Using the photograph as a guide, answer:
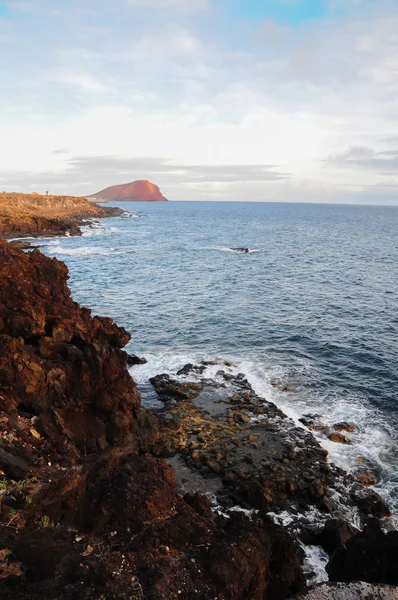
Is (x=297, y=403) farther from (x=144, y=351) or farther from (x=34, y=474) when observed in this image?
(x=34, y=474)

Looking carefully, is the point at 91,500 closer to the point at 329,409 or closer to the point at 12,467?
the point at 12,467

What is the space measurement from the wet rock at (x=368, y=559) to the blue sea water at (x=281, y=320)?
6.28 m

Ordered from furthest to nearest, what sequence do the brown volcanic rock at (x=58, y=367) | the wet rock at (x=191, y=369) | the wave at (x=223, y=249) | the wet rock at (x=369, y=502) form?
the wave at (x=223, y=249), the wet rock at (x=191, y=369), the wet rock at (x=369, y=502), the brown volcanic rock at (x=58, y=367)

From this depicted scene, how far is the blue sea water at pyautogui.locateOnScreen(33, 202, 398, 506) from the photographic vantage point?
1129 inches

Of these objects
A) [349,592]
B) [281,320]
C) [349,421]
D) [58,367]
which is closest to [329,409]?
[349,421]

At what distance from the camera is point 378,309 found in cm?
5050

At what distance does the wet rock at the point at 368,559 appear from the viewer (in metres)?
13.9

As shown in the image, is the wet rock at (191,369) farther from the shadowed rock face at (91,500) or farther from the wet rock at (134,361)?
the shadowed rock face at (91,500)

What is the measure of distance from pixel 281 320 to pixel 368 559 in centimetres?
3308

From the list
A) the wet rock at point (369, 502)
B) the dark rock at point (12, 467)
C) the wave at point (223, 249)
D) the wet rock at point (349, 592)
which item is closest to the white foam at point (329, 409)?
the wet rock at point (369, 502)

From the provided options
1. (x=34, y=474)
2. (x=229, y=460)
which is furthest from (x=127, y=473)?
(x=229, y=460)

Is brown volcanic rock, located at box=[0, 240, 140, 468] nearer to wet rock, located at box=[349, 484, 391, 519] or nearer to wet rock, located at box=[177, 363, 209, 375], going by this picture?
wet rock, located at box=[177, 363, 209, 375]

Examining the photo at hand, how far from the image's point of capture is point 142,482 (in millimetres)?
14172

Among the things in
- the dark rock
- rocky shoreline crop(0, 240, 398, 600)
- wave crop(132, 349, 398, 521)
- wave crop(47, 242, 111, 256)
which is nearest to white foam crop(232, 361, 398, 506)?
wave crop(132, 349, 398, 521)
